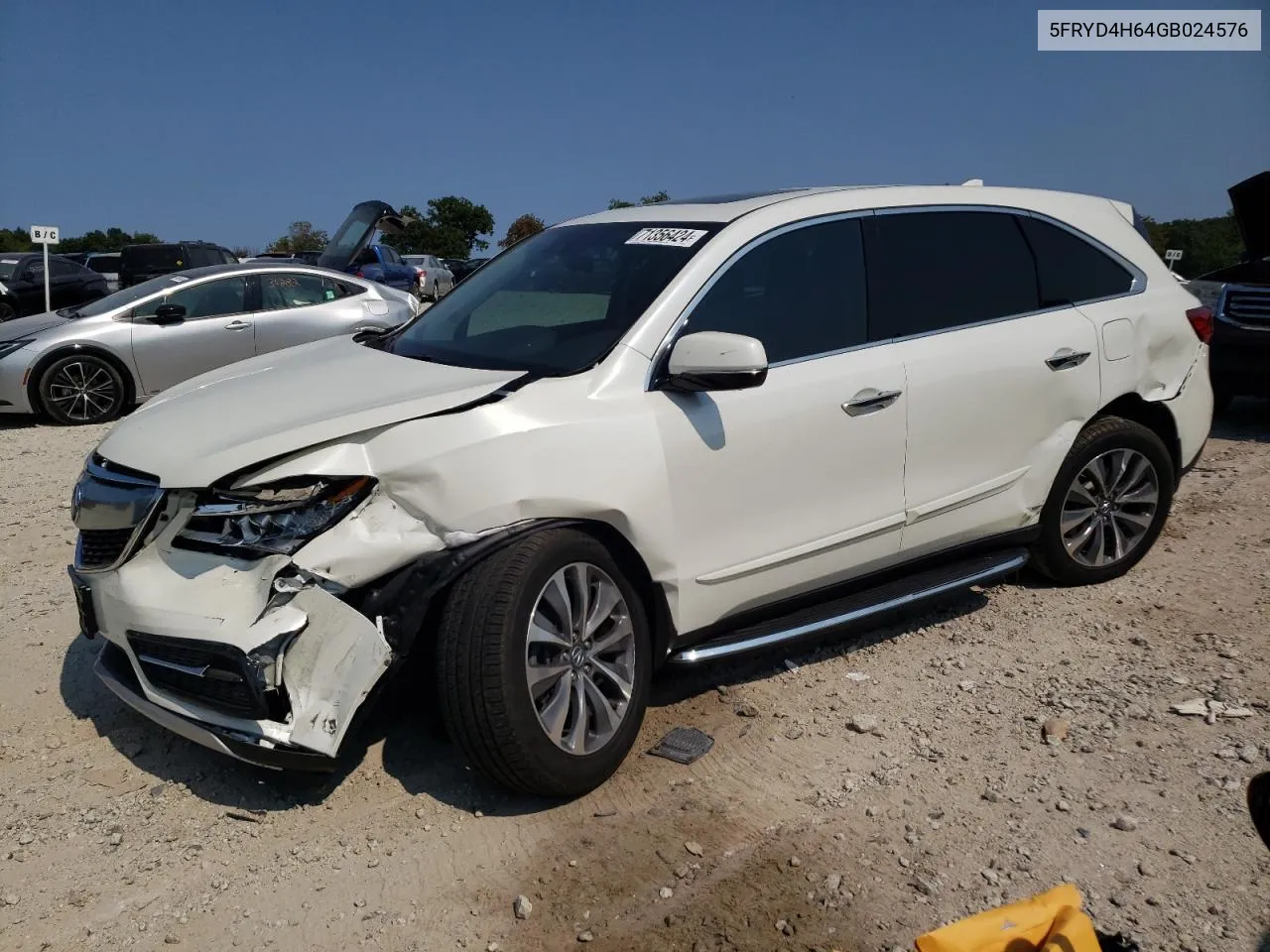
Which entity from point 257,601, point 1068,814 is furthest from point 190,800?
point 1068,814

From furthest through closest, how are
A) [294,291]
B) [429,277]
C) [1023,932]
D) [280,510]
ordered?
[429,277], [294,291], [280,510], [1023,932]

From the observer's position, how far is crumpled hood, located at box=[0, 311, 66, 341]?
957cm

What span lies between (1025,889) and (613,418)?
177cm

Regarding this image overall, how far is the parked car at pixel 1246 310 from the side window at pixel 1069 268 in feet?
13.7

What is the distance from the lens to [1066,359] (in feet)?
14.2

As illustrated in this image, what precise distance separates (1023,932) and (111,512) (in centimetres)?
275

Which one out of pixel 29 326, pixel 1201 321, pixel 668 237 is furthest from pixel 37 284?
pixel 1201 321

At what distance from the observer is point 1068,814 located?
3.09 meters

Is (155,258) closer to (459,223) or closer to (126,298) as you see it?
(126,298)

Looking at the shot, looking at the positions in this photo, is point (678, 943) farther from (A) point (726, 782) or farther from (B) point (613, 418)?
(B) point (613, 418)

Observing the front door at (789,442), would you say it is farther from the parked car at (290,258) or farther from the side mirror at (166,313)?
the parked car at (290,258)

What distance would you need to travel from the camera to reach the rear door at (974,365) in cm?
391

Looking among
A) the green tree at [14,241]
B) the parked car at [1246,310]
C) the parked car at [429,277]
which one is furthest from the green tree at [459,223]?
the parked car at [1246,310]

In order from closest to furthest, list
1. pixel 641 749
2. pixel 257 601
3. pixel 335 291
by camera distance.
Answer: pixel 257 601, pixel 641 749, pixel 335 291
